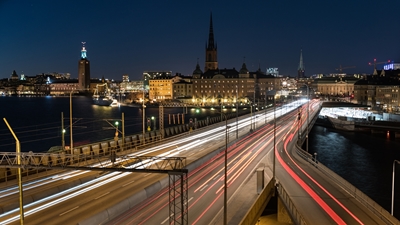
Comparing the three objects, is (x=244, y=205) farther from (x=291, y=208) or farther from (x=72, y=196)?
(x=72, y=196)

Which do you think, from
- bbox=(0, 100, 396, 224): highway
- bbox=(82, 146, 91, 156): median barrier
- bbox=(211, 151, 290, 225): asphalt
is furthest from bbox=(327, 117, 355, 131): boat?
bbox=(82, 146, 91, 156): median barrier

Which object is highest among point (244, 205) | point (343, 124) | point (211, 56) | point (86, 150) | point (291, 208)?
point (211, 56)

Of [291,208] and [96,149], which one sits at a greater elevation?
[96,149]

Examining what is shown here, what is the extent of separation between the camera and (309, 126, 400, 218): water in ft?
105

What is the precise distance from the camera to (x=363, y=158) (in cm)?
4638

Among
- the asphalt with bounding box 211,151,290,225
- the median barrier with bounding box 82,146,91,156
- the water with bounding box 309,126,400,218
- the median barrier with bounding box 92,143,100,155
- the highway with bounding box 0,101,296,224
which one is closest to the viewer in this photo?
the highway with bounding box 0,101,296,224

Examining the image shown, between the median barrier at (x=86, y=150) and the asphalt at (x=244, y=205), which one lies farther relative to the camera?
the median barrier at (x=86, y=150)

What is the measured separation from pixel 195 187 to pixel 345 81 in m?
170

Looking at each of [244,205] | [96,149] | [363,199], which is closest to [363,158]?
[363,199]

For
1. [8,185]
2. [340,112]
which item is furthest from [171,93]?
[8,185]

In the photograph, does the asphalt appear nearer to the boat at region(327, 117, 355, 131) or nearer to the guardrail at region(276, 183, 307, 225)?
the guardrail at region(276, 183, 307, 225)

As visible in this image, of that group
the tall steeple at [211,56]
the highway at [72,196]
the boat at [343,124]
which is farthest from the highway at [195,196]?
the tall steeple at [211,56]

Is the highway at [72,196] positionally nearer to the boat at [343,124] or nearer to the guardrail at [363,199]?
the guardrail at [363,199]

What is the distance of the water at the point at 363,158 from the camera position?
3186cm
